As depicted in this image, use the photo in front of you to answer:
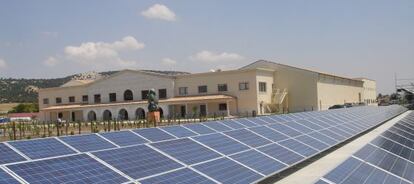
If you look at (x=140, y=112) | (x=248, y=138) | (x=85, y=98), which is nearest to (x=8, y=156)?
(x=248, y=138)

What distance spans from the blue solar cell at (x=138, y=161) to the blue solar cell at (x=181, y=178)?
187 millimetres

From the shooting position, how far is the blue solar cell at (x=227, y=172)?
981cm

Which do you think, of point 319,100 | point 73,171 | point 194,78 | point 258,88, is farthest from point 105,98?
point 73,171

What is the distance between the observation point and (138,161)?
961cm

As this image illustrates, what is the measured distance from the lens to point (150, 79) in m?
84.9

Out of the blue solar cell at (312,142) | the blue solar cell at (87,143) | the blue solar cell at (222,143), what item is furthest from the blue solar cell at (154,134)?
the blue solar cell at (312,142)

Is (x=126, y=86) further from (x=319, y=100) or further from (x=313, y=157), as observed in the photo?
(x=313, y=157)

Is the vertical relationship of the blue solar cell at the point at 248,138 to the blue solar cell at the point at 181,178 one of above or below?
above

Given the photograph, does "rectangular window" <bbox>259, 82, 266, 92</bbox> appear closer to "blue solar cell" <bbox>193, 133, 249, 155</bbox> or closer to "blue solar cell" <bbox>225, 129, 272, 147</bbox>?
"blue solar cell" <bbox>225, 129, 272, 147</bbox>

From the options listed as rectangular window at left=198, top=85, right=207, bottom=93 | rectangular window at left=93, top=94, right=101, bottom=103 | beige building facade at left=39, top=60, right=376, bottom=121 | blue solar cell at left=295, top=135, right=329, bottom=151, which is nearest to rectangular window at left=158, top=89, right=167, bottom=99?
beige building facade at left=39, top=60, right=376, bottom=121

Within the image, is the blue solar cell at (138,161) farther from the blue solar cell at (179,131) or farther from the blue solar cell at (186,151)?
the blue solar cell at (179,131)

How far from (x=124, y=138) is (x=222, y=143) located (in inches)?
120

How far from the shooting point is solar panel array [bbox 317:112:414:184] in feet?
33.6

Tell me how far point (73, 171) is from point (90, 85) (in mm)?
86958
